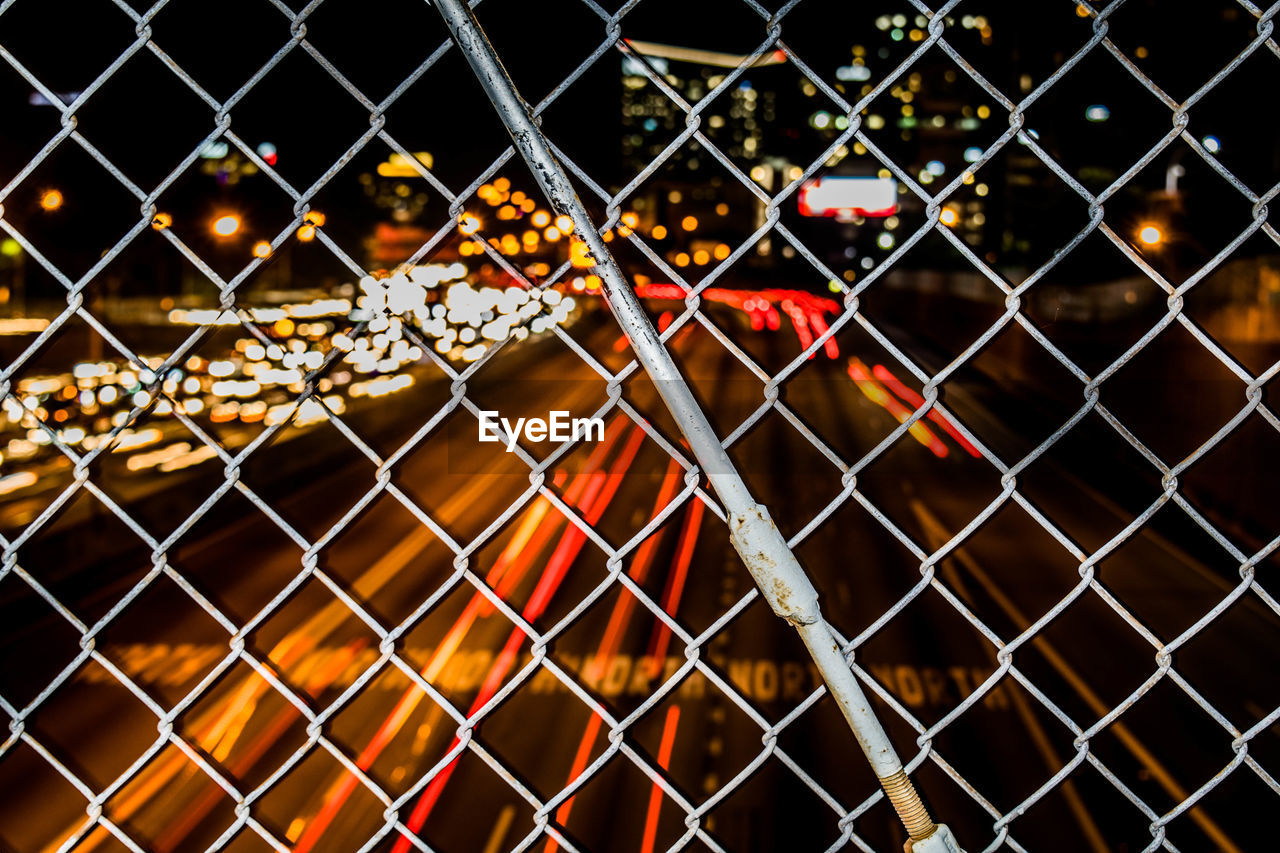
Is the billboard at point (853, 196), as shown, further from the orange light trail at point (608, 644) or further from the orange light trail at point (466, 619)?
the orange light trail at point (608, 644)

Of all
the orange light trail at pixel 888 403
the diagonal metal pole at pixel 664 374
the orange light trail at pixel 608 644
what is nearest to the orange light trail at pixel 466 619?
the diagonal metal pole at pixel 664 374

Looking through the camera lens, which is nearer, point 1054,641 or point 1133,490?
point 1054,641

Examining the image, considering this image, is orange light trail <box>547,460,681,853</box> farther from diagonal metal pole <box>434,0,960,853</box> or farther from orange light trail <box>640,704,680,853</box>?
diagonal metal pole <box>434,0,960,853</box>

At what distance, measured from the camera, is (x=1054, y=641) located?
808 centimetres

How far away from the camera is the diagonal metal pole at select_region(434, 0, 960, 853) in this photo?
3.87ft

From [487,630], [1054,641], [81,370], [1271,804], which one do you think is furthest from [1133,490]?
[81,370]

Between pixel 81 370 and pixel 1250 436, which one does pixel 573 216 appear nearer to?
pixel 81 370

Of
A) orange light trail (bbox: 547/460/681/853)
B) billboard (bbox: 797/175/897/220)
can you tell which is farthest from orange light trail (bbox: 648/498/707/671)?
billboard (bbox: 797/175/897/220)

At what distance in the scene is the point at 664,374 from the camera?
1173mm

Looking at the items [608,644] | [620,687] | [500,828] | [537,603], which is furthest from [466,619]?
[500,828]

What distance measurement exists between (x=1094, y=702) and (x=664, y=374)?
6942mm

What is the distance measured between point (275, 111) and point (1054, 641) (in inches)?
326

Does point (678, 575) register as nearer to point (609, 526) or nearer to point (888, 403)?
point (609, 526)

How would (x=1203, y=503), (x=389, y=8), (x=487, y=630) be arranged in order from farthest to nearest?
(x=1203, y=503) → (x=487, y=630) → (x=389, y=8)
